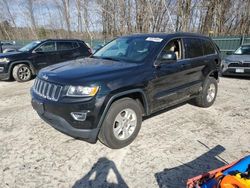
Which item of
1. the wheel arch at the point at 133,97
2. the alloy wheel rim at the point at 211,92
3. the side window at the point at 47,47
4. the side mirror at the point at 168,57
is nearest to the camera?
the wheel arch at the point at 133,97

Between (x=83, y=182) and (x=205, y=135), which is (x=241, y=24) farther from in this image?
(x=83, y=182)

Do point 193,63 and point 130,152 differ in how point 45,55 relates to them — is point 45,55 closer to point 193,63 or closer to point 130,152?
point 193,63

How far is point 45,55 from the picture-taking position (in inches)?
379

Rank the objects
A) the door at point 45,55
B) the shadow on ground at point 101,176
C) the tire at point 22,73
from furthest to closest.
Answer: the door at point 45,55, the tire at point 22,73, the shadow on ground at point 101,176

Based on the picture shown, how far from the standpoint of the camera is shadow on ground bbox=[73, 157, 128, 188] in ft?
9.25

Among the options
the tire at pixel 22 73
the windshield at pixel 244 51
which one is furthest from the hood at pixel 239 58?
the tire at pixel 22 73

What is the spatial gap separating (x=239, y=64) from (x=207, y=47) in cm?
466

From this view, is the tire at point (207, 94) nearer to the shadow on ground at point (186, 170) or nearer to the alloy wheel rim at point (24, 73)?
the shadow on ground at point (186, 170)

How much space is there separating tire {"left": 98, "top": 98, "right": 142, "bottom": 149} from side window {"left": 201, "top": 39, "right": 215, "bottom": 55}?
2.73 metres

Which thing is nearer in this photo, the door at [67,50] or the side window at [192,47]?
the side window at [192,47]

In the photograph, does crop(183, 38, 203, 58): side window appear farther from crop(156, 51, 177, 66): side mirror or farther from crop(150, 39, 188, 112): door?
crop(156, 51, 177, 66): side mirror

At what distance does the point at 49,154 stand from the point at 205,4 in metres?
18.8

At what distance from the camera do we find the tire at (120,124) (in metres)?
3.37

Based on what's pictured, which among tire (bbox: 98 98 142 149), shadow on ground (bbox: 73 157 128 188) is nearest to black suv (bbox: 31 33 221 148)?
tire (bbox: 98 98 142 149)
